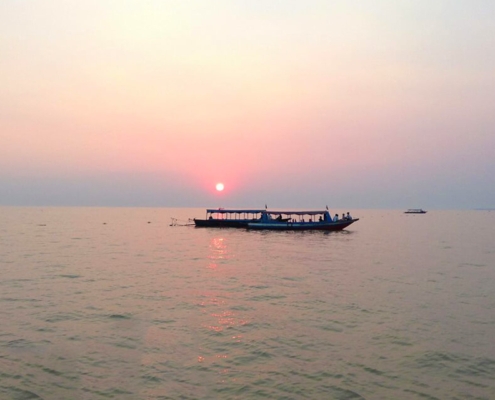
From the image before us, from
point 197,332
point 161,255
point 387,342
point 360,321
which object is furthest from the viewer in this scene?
point 161,255

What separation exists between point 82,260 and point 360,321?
33337 millimetres

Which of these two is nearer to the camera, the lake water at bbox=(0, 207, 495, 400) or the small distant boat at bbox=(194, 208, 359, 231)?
the lake water at bbox=(0, 207, 495, 400)

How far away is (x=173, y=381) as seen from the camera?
11.6 metres

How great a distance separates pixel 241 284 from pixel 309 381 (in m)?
16.4

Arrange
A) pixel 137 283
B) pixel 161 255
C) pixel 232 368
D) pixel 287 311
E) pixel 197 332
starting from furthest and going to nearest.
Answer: pixel 161 255 → pixel 137 283 → pixel 287 311 → pixel 197 332 → pixel 232 368

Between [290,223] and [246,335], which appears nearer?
[246,335]

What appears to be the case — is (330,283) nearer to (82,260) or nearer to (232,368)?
(232,368)

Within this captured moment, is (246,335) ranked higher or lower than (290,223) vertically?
lower

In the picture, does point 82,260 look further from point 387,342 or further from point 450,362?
point 450,362

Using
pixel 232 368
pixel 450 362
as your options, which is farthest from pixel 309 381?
pixel 450 362

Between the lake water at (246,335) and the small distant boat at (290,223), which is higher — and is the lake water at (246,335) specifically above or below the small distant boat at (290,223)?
below

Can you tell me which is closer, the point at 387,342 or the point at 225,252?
the point at 387,342

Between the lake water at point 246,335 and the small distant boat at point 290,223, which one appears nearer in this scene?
the lake water at point 246,335

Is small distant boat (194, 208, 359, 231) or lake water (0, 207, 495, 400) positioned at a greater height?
small distant boat (194, 208, 359, 231)
